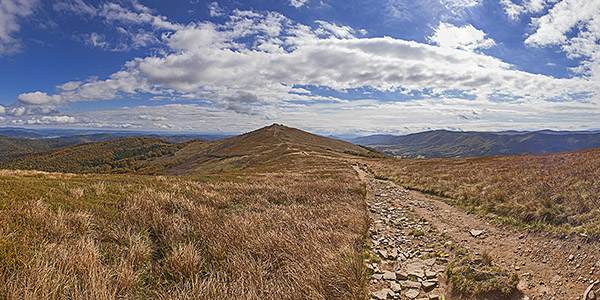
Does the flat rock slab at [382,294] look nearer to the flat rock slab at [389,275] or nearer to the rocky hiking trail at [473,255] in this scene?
the rocky hiking trail at [473,255]

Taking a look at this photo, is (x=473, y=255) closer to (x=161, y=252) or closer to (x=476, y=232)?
(x=476, y=232)

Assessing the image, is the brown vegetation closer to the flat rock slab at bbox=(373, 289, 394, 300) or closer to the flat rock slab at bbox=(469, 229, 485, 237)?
the flat rock slab at bbox=(373, 289, 394, 300)

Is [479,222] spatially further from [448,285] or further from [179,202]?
[179,202]

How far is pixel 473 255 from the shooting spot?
7.55m

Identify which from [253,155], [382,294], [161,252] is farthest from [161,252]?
[253,155]

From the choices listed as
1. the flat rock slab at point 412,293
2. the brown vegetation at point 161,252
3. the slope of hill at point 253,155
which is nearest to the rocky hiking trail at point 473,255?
the flat rock slab at point 412,293

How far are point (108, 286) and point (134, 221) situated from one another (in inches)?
151

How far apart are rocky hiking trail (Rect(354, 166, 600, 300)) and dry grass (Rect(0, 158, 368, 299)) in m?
1.00

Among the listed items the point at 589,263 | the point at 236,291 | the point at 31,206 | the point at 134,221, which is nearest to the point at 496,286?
the point at 589,263

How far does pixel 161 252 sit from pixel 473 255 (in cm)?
917

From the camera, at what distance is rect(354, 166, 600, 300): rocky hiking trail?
563cm

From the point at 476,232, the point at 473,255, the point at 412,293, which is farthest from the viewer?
the point at 476,232

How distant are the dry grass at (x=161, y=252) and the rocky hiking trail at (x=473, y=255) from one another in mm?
999

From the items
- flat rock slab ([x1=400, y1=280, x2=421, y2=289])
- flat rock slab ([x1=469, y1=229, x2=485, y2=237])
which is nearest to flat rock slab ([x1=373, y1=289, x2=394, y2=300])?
flat rock slab ([x1=400, y1=280, x2=421, y2=289])
